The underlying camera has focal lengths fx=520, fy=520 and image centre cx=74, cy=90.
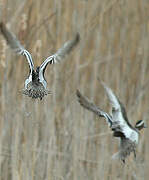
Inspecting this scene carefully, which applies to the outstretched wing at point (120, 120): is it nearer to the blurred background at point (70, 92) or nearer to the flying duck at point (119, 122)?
the flying duck at point (119, 122)

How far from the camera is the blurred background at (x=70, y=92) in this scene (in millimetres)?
2246

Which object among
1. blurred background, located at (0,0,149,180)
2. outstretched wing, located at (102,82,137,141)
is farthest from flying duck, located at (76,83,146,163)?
blurred background, located at (0,0,149,180)

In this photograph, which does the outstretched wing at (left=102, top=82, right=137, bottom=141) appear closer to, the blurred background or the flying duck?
the flying duck

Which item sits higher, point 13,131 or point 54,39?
point 54,39

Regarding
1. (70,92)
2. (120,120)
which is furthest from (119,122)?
(70,92)

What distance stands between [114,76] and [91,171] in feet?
2.11

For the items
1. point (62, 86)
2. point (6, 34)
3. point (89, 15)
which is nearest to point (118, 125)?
point (6, 34)

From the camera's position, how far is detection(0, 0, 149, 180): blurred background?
225 centimetres

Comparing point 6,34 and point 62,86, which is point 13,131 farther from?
point 6,34

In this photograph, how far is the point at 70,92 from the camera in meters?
2.58

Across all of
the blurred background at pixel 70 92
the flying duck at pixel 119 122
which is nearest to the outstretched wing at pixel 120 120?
the flying duck at pixel 119 122

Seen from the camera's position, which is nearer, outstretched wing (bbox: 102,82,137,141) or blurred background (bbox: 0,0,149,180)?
outstretched wing (bbox: 102,82,137,141)

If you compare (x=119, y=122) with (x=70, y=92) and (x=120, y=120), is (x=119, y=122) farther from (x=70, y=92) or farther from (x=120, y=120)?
(x=70, y=92)

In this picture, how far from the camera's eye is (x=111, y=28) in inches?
111
